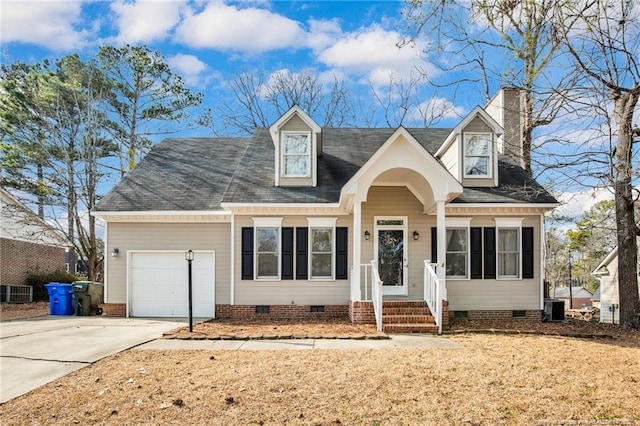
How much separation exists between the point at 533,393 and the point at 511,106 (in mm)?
11616

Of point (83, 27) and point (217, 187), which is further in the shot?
point (83, 27)

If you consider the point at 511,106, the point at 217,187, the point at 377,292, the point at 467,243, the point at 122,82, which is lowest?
the point at 377,292

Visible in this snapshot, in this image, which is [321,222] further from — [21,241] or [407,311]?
[21,241]

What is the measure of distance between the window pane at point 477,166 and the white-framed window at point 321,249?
4.25 metres

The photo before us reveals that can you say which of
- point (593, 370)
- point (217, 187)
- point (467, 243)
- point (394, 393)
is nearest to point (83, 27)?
point (217, 187)

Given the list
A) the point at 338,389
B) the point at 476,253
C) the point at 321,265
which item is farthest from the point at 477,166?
the point at 338,389

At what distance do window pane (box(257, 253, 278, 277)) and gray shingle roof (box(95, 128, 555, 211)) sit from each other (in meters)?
1.55

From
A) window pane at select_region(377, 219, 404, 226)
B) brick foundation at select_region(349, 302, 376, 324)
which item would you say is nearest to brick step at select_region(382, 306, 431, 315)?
brick foundation at select_region(349, 302, 376, 324)

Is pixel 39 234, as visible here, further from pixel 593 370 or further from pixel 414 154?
pixel 593 370

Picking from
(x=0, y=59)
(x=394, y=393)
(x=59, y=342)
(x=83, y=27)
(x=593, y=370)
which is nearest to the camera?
(x=394, y=393)

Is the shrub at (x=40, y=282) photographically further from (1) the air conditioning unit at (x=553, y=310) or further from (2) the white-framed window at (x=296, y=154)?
(1) the air conditioning unit at (x=553, y=310)

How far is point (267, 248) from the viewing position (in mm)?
12984

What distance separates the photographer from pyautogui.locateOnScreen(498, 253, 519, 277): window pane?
13.1m

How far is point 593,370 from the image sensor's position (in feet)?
22.3
